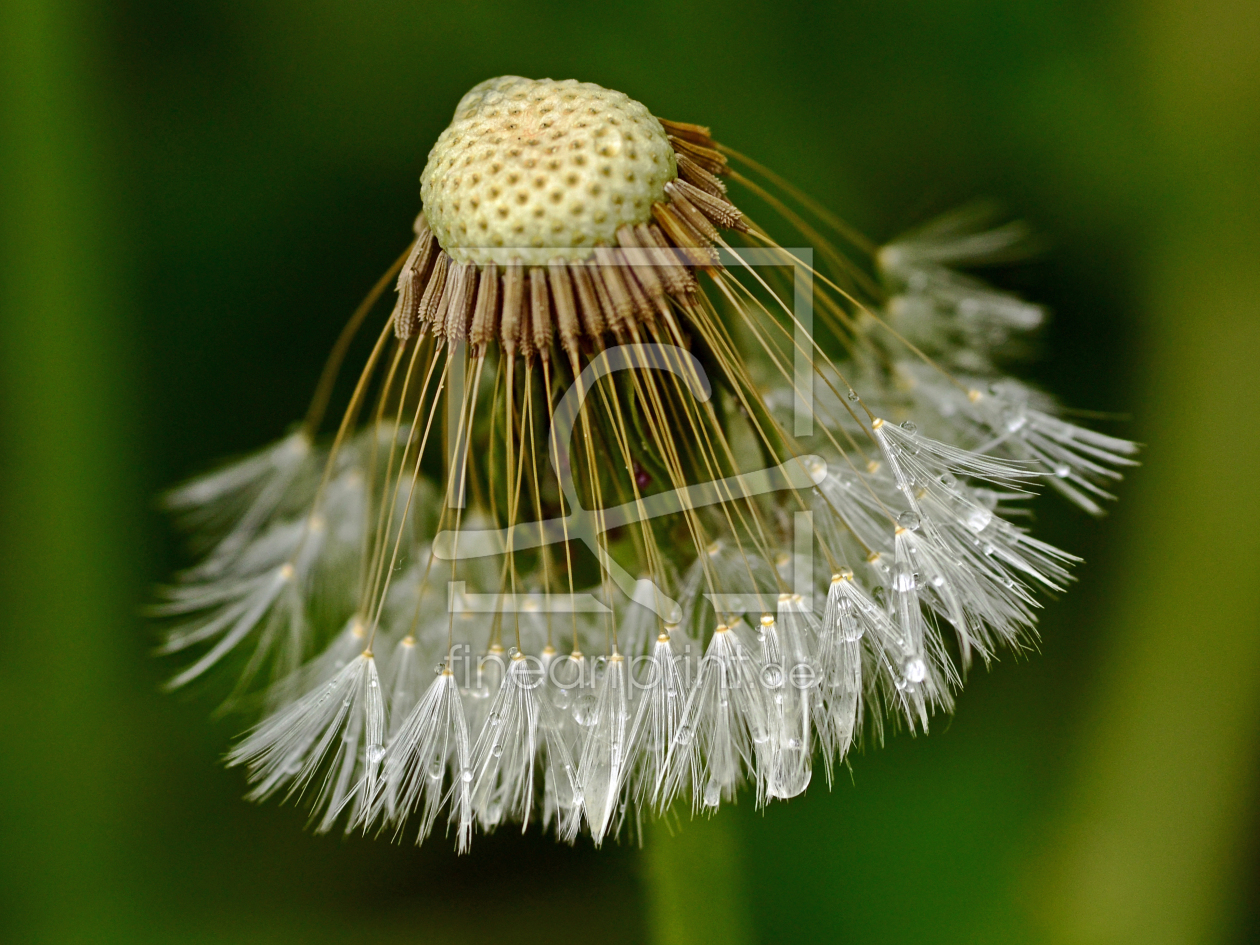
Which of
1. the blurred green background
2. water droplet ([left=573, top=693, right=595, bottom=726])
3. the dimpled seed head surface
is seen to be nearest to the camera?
the dimpled seed head surface

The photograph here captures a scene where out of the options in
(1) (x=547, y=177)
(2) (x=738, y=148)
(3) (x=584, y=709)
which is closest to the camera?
(1) (x=547, y=177)

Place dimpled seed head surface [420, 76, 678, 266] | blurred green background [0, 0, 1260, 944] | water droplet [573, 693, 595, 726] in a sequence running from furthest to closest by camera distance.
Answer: blurred green background [0, 0, 1260, 944] < water droplet [573, 693, 595, 726] < dimpled seed head surface [420, 76, 678, 266]

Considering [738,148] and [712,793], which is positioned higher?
[738,148]

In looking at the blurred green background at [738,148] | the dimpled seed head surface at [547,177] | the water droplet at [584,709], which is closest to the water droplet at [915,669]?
the water droplet at [584,709]

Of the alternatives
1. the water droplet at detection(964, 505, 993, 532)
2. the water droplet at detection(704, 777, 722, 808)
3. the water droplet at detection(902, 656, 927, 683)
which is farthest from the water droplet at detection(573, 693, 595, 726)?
the water droplet at detection(964, 505, 993, 532)

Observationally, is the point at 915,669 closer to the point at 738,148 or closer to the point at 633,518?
the point at 633,518

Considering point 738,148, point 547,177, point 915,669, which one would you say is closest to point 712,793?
point 915,669

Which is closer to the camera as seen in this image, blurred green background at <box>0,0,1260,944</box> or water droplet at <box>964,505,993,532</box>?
water droplet at <box>964,505,993,532</box>

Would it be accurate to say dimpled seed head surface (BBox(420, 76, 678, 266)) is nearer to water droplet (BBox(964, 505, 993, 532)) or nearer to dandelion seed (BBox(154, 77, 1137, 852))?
dandelion seed (BBox(154, 77, 1137, 852))
